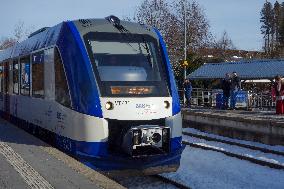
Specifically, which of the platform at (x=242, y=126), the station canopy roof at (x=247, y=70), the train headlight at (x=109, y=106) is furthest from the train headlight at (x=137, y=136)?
the station canopy roof at (x=247, y=70)

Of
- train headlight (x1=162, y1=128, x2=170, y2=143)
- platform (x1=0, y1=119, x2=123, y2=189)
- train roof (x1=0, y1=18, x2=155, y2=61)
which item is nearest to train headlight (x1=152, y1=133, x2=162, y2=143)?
train headlight (x1=162, y1=128, x2=170, y2=143)

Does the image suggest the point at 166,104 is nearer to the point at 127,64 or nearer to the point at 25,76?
the point at 127,64

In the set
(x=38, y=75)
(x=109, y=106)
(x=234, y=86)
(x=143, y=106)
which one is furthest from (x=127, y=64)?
(x=234, y=86)

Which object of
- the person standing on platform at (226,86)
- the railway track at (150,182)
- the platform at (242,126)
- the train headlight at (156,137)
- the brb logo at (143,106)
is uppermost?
the person standing on platform at (226,86)

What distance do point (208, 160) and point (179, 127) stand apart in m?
3.23

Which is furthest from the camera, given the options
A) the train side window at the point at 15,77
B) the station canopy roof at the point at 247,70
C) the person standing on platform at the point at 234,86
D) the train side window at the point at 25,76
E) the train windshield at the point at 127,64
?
the station canopy roof at the point at 247,70

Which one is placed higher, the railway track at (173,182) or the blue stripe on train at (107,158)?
the blue stripe on train at (107,158)

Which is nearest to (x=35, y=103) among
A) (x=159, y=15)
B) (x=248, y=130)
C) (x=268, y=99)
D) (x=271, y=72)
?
(x=248, y=130)

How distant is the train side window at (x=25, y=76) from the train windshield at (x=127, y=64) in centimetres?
342

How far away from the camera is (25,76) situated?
11852mm

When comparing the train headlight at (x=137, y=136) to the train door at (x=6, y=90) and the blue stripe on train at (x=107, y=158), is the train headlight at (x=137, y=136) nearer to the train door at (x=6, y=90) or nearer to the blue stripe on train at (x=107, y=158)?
the blue stripe on train at (x=107, y=158)

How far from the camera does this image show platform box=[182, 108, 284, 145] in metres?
14.0

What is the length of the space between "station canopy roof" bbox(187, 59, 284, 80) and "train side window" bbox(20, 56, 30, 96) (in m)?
21.4

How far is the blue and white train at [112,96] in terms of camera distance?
26.9ft
